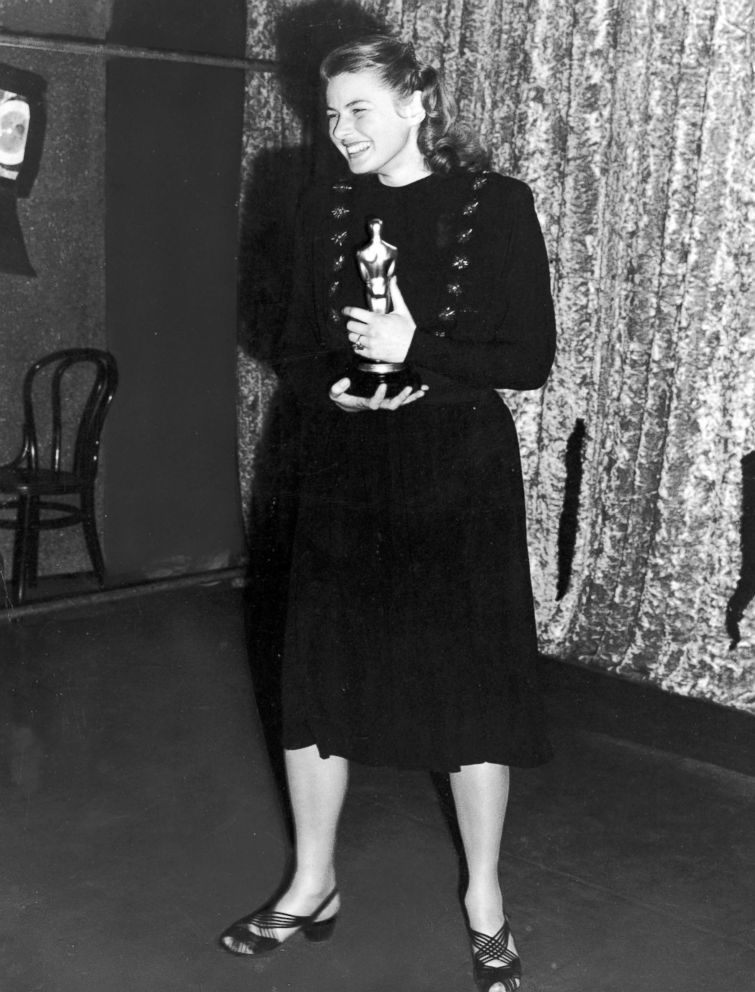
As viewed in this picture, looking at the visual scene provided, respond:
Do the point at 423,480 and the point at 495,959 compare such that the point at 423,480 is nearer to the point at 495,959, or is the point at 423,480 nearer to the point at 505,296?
the point at 505,296

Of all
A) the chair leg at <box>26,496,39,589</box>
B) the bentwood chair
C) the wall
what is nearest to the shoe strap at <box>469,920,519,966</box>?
the bentwood chair

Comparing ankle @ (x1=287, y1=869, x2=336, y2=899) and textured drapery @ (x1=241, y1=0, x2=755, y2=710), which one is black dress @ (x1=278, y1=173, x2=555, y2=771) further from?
textured drapery @ (x1=241, y1=0, x2=755, y2=710)

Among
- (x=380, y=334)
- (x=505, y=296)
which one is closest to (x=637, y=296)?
(x=505, y=296)

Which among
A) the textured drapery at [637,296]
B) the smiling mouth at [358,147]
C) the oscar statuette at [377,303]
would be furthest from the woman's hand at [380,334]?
the textured drapery at [637,296]

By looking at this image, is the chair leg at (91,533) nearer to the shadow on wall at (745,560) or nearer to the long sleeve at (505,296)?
the shadow on wall at (745,560)

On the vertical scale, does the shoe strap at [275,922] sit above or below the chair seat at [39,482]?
below

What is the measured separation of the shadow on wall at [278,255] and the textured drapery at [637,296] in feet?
2.16

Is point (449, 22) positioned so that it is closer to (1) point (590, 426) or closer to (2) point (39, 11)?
(1) point (590, 426)

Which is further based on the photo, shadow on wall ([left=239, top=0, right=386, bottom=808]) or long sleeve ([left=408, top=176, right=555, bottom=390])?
shadow on wall ([left=239, top=0, right=386, bottom=808])

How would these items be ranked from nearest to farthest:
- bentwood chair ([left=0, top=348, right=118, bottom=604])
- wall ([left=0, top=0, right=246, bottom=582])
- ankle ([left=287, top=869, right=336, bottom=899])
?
1. ankle ([left=287, top=869, right=336, bottom=899])
2. bentwood chair ([left=0, top=348, right=118, bottom=604])
3. wall ([left=0, top=0, right=246, bottom=582])

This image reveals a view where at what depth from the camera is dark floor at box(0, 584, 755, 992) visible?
6.91 ft

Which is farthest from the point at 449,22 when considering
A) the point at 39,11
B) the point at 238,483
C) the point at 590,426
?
the point at 238,483

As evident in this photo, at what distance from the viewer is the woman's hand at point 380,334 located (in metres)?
1.82

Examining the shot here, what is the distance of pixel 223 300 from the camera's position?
475 centimetres
